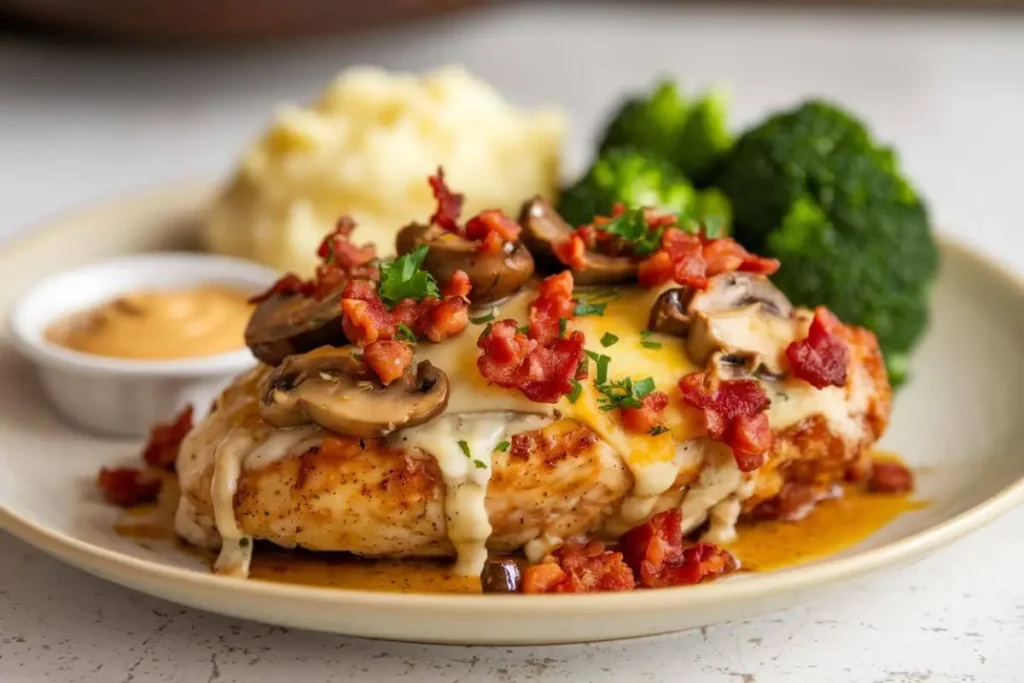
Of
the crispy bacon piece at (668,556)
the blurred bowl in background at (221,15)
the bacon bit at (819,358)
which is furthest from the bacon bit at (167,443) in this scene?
the blurred bowl in background at (221,15)

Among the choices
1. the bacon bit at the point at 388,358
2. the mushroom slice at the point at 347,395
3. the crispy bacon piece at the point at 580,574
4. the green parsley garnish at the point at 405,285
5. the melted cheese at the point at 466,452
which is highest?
the green parsley garnish at the point at 405,285

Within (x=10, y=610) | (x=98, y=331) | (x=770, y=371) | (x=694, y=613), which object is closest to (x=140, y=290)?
(x=98, y=331)

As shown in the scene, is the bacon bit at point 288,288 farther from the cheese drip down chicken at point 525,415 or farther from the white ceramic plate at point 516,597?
Answer: the white ceramic plate at point 516,597

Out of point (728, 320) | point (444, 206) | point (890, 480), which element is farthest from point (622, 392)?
point (890, 480)

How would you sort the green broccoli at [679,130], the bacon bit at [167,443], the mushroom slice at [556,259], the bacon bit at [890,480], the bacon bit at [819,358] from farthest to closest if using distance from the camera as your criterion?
1. the green broccoli at [679,130]
2. the bacon bit at [167,443]
3. the bacon bit at [890,480]
4. the mushroom slice at [556,259]
5. the bacon bit at [819,358]

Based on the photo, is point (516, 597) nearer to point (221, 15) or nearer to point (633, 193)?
point (633, 193)

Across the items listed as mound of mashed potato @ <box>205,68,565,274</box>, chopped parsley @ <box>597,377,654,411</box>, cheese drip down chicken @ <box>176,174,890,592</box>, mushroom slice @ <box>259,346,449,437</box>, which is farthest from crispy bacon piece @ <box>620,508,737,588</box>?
mound of mashed potato @ <box>205,68,565,274</box>

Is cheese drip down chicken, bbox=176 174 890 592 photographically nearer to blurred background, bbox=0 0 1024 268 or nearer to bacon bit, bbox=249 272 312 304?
bacon bit, bbox=249 272 312 304
